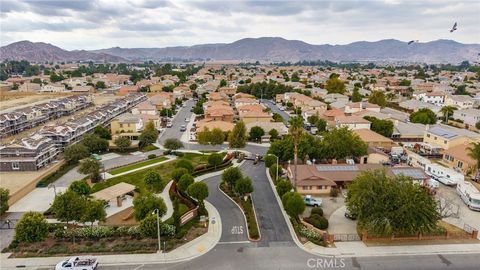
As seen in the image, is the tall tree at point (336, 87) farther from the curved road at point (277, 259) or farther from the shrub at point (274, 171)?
the curved road at point (277, 259)

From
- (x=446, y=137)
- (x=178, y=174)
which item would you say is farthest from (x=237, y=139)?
(x=446, y=137)

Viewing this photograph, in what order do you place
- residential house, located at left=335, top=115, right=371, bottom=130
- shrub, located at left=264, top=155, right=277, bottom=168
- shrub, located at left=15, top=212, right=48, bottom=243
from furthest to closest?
residential house, located at left=335, top=115, right=371, bottom=130, shrub, located at left=264, top=155, right=277, bottom=168, shrub, located at left=15, top=212, right=48, bottom=243

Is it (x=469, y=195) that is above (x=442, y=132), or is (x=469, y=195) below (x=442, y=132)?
below

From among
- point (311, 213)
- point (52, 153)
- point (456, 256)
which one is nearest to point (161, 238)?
point (311, 213)

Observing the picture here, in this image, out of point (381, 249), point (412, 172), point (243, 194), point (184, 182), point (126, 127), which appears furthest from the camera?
point (126, 127)

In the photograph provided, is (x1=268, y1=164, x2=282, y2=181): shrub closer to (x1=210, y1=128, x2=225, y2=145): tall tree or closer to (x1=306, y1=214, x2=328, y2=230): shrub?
(x1=306, y1=214, x2=328, y2=230): shrub

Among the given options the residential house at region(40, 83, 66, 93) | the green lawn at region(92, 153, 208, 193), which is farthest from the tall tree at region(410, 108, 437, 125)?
the residential house at region(40, 83, 66, 93)

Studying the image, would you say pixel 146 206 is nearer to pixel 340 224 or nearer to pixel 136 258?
pixel 136 258

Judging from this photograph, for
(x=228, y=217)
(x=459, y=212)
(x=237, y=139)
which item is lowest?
(x=228, y=217)
